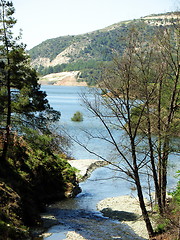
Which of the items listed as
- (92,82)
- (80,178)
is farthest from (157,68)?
(80,178)

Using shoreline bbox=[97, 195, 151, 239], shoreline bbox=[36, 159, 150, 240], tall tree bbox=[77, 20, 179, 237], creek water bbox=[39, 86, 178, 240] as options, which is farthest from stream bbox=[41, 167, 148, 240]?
tall tree bbox=[77, 20, 179, 237]

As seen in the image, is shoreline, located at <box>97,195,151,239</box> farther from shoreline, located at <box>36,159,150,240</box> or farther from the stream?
the stream

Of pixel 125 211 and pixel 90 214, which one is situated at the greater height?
pixel 90 214

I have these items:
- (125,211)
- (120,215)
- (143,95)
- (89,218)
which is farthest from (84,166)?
(143,95)

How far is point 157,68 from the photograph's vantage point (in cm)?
1468

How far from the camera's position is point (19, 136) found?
652 inches

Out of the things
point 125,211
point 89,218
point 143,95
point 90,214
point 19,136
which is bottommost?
point 125,211

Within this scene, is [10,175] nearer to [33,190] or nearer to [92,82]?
[33,190]

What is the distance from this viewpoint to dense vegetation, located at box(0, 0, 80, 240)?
14891 mm

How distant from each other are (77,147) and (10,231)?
87.7 ft

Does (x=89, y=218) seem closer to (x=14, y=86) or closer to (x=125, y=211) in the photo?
(x=125, y=211)

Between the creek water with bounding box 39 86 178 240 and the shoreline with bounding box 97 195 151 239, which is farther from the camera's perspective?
the shoreline with bounding box 97 195 151 239

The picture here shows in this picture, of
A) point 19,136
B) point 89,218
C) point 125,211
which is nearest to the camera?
point 19,136

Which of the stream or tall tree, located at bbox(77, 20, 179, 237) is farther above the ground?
tall tree, located at bbox(77, 20, 179, 237)
